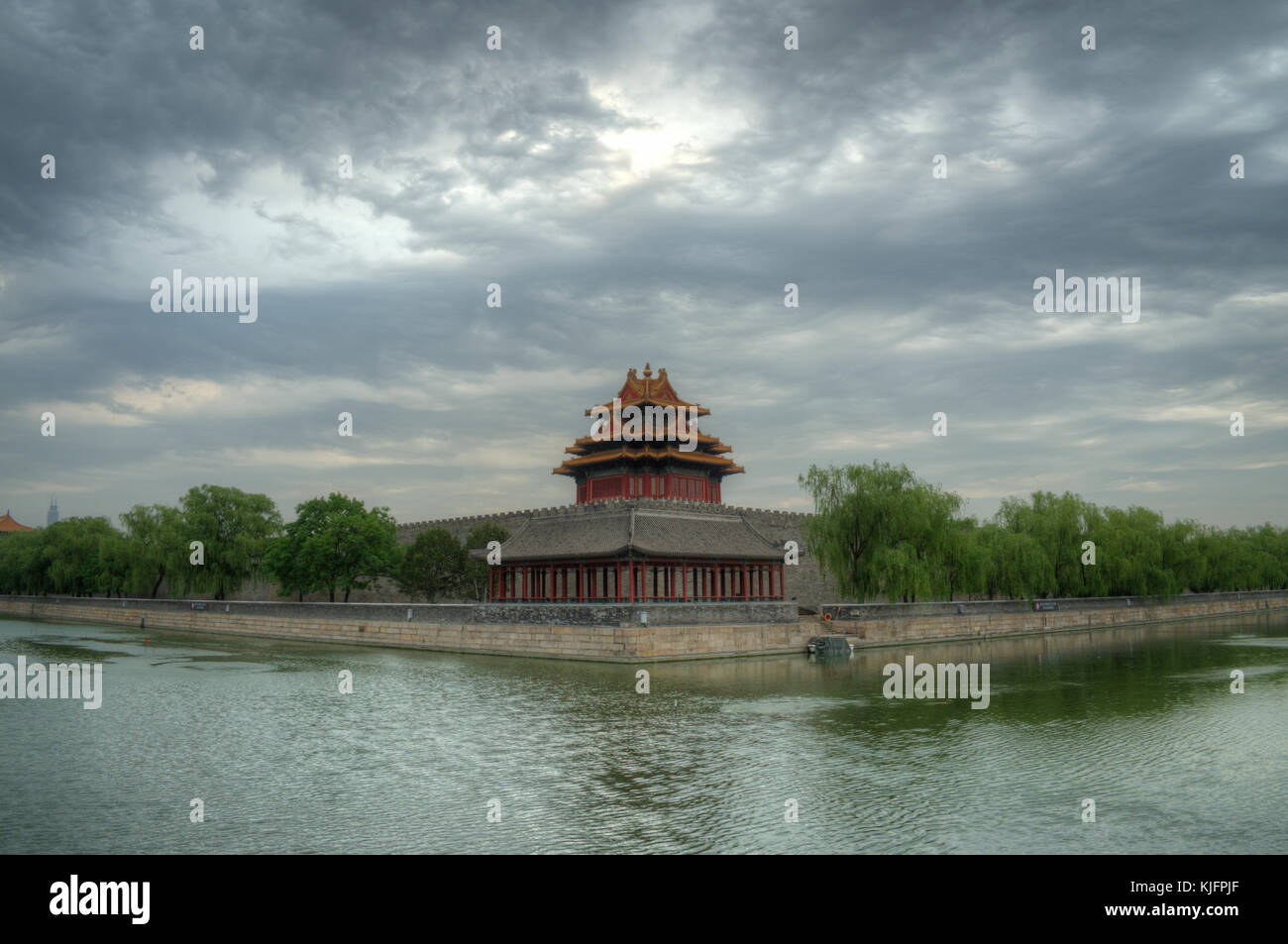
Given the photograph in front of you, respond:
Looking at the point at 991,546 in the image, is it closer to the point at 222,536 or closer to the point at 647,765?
the point at 647,765

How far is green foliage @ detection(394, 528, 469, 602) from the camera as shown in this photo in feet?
146

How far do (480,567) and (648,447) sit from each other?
1007 centimetres

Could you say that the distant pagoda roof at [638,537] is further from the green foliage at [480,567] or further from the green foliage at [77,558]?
the green foliage at [77,558]

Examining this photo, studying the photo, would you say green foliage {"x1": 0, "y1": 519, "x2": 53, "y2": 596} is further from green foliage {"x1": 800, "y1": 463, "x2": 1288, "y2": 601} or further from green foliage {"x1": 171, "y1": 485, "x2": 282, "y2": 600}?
green foliage {"x1": 800, "y1": 463, "x2": 1288, "y2": 601}

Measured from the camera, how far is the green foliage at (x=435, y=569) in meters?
44.4

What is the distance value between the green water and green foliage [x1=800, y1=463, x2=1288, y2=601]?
11.3 m

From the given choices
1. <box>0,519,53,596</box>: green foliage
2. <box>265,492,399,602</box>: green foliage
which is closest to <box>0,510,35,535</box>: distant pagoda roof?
<box>0,519,53,596</box>: green foliage

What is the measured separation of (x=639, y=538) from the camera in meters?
35.8

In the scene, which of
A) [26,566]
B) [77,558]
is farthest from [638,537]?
[26,566]

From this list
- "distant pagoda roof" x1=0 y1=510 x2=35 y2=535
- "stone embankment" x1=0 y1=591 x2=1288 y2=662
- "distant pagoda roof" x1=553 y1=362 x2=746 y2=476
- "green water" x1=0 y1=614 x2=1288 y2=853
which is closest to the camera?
"green water" x1=0 y1=614 x2=1288 y2=853

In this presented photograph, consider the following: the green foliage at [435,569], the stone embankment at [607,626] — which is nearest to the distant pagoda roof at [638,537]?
the green foliage at [435,569]

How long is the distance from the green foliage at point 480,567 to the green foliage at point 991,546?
49.0 feet

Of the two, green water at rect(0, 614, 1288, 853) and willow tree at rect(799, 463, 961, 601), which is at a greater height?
willow tree at rect(799, 463, 961, 601)

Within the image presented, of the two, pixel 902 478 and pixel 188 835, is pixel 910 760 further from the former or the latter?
pixel 902 478
